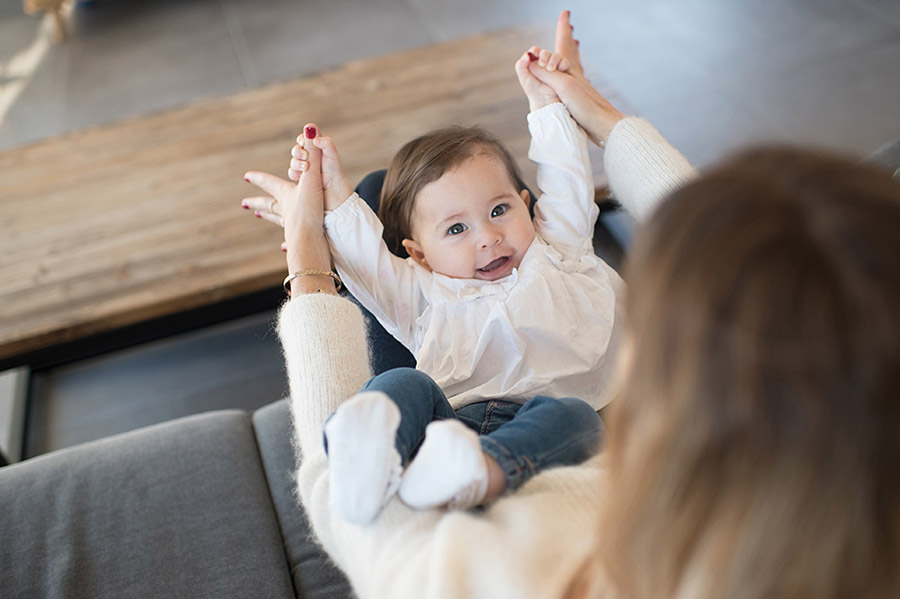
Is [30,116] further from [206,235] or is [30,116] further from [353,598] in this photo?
[353,598]

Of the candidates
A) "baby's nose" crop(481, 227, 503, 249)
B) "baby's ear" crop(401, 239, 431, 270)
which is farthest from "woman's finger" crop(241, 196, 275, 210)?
"baby's nose" crop(481, 227, 503, 249)

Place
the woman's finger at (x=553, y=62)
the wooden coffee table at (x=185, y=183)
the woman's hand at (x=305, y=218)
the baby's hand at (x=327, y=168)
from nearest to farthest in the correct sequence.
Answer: the woman's hand at (x=305, y=218) < the baby's hand at (x=327, y=168) < the woman's finger at (x=553, y=62) < the wooden coffee table at (x=185, y=183)

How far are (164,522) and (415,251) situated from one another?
617mm

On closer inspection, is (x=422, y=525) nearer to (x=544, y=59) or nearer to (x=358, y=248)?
(x=358, y=248)

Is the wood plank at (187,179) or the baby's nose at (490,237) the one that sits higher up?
the baby's nose at (490,237)

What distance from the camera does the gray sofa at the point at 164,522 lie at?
3.64 feet

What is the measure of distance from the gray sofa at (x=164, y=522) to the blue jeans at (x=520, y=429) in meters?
0.38

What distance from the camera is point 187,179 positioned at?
196 centimetres

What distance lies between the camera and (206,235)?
181cm

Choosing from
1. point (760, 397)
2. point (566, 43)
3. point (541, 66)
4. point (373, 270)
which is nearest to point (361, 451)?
point (760, 397)

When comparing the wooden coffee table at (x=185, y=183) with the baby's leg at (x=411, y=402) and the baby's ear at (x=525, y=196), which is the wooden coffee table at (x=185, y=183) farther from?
the baby's leg at (x=411, y=402)

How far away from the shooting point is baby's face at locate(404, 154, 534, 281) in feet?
4.13

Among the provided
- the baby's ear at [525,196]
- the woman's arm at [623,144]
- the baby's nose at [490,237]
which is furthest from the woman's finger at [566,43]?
the baby's nose at [490,237]

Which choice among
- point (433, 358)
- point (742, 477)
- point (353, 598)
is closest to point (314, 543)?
point (353, 598)
